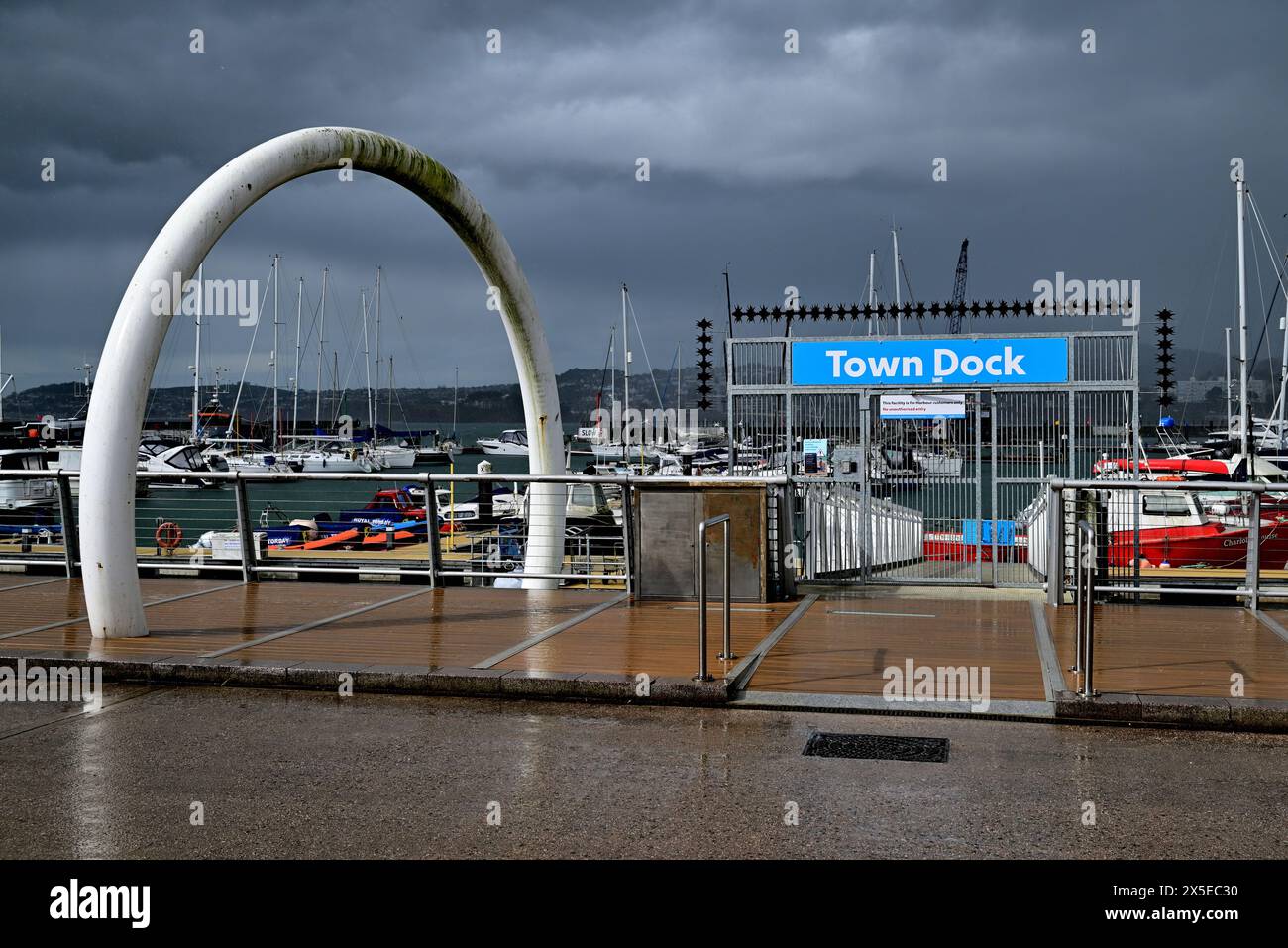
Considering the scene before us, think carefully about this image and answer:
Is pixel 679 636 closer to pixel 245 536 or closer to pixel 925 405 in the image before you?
pixel 925 405

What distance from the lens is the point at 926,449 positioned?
14.0 meters

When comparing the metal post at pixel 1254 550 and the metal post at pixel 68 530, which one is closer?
the metal post at pixel 1254 550

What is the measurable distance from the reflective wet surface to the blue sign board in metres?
7.01

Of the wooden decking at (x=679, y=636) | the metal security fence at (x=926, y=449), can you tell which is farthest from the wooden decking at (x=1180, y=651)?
the metal security fence at (x=926, y=449)

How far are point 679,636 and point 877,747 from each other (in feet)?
11.1

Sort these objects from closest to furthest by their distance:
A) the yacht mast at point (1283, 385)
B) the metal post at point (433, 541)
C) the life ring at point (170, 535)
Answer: the metal post at point (433, 541) → the life ring at point (170, 535) → the yacht mast at point (1283, 385)

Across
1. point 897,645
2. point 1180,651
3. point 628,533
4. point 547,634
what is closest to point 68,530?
point 628,533

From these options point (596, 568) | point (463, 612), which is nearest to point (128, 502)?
point (463, 612)

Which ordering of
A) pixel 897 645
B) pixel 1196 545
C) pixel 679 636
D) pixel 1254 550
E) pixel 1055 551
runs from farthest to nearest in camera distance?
pixel 1196 545, pixel 1055 551, pixel 1254 550, pixel 679 636, pixel 897 645

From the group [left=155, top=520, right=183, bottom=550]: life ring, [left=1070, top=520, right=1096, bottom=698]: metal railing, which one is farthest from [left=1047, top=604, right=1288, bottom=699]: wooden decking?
[left=155, top=520, right=183, bottom=550]: life ring

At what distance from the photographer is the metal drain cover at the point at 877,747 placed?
21.9 ft

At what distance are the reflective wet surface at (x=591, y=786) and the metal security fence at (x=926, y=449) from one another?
6.30 m

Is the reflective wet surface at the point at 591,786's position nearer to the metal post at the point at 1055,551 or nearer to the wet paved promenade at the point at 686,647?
the wet paved promenade at the point at 686,647
